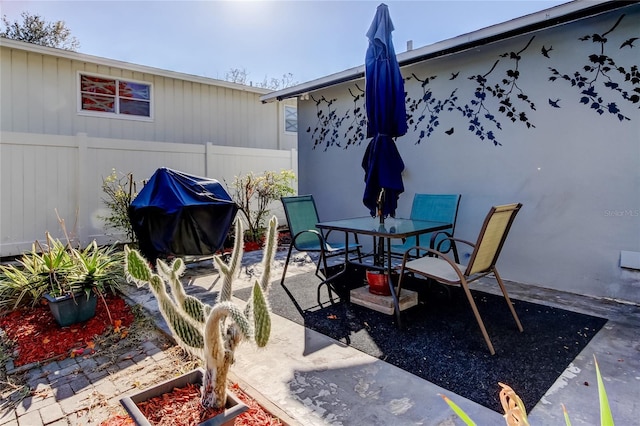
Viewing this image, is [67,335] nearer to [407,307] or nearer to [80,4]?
[407,307]

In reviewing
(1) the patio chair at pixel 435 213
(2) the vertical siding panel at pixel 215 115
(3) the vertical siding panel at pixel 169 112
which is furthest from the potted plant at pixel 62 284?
(2) the vertical siding panel at pixel 215 115

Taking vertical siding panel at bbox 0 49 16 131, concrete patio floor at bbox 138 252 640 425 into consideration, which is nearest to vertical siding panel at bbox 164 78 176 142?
vertical siding panel at bbox 0 49 16 131

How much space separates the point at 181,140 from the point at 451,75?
674 cm

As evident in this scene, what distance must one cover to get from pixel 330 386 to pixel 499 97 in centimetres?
410

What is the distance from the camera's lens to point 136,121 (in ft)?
28.2

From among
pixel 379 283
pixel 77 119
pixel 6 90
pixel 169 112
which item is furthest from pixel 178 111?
pixel 379 283

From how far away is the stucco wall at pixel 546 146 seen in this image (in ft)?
12.5

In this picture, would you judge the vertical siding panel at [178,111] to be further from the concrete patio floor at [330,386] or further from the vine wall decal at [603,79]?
the vine wall decal at [603,79]

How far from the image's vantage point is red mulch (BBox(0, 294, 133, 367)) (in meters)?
2.79

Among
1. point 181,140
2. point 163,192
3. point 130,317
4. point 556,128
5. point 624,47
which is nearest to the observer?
point 130,317

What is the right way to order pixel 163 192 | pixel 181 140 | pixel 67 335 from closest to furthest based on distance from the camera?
pixel 67 335, pixel 163 192, pixel 181 140

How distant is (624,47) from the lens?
12.3ft

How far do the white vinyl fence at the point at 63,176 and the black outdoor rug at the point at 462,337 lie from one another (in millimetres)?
4143

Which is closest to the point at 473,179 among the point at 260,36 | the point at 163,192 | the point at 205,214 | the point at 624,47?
the point at 624,47
